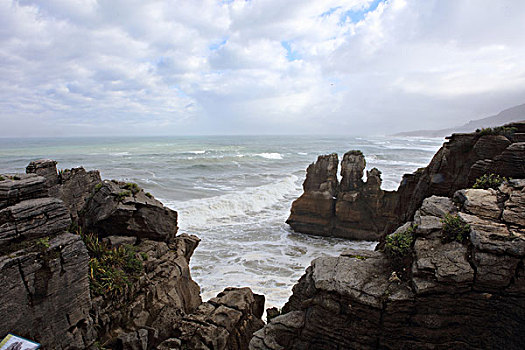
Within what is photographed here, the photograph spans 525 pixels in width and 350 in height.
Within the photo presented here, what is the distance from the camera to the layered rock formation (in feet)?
65.9

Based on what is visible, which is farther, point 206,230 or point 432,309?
point 206,230

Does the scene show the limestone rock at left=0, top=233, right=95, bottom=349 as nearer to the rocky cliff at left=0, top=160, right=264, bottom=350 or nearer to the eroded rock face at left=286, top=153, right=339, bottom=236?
the rocky cliff at left=0, top=160, right=264, bottom=350

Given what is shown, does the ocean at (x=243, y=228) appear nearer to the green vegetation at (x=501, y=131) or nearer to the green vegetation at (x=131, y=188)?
the green vegetation at (x=131, y=188)

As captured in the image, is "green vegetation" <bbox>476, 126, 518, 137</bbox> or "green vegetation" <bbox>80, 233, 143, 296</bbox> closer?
"green vegetation" <bbox>80, 233, 143, 296</bbox>

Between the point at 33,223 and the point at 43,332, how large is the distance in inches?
104

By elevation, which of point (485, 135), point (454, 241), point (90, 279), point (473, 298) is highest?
point (485, 135)

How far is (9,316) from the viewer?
237 inches

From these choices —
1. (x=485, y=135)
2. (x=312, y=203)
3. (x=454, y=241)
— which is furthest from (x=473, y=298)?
(x=312, y=203)

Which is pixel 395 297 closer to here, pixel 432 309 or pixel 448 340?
pixel 432 309

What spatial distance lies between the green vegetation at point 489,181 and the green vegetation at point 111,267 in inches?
433

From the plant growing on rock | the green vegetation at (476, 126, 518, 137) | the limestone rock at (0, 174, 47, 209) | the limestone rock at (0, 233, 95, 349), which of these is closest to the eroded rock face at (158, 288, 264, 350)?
the limestone rock at (0, 233, 95, 349)

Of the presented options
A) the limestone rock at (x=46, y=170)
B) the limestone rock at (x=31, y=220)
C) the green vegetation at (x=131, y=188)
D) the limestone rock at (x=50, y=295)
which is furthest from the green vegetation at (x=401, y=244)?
the limestone rock at (x=46, y=170)

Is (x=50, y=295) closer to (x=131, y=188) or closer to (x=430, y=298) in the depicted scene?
(x=131, y=188)

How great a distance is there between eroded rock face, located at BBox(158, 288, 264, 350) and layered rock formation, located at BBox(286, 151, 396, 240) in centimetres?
1273
